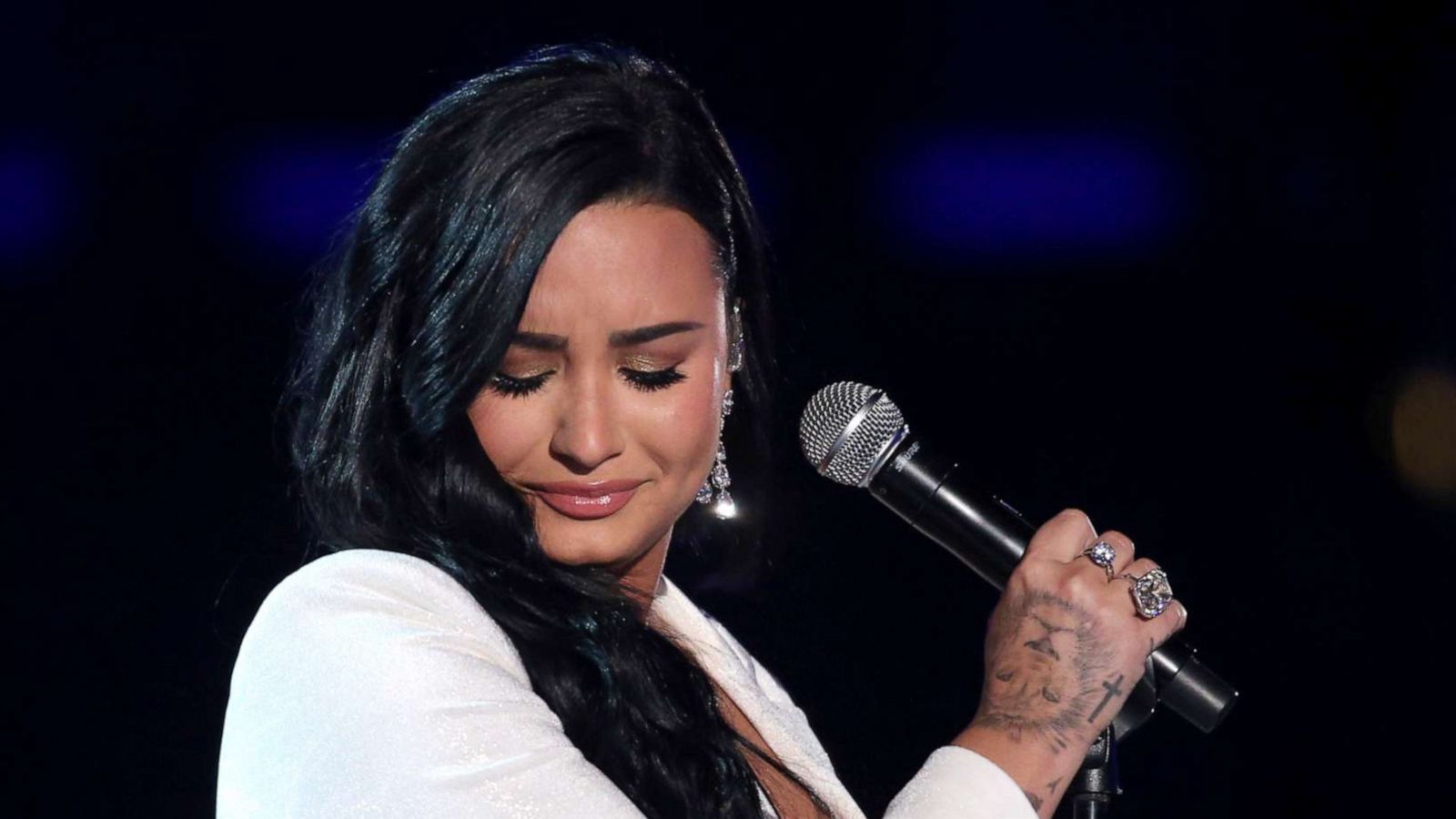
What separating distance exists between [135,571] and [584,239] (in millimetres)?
1234

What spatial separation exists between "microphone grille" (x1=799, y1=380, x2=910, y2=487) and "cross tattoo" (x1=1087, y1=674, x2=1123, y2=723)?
11.1 inches

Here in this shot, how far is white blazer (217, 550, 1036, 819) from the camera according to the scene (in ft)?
3.70

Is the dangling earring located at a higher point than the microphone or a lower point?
lower

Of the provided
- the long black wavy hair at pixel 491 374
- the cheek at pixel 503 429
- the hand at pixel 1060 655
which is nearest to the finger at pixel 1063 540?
the hand at pixel 1060 655

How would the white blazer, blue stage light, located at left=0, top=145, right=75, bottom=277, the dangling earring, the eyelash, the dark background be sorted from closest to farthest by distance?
the white blazer
the eyelash
the dangling earring
blue stage light, located at left=0, top=145, right=75, bottom=277
the dark background

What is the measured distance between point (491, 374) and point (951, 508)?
1.42ft

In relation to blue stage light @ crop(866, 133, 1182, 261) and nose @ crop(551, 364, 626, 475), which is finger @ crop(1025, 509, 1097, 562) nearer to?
nose @ crop(551, 364, 626, 475)

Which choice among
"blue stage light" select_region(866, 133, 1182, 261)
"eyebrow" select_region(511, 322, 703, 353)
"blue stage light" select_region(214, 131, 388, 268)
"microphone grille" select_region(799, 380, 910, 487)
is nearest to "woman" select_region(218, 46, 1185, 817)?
"eyebrow" select_region(511, 322, 703, 353)

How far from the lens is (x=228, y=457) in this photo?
2348mm

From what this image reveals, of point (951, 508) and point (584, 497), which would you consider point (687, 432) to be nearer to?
point (584, 497)

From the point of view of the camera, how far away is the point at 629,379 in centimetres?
146

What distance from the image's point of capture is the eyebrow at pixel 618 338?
1.39m

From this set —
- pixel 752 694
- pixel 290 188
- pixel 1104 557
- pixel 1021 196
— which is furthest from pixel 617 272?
pixel 1021 196

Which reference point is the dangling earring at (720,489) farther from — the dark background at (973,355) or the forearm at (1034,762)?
the forearm at (1034,762)
